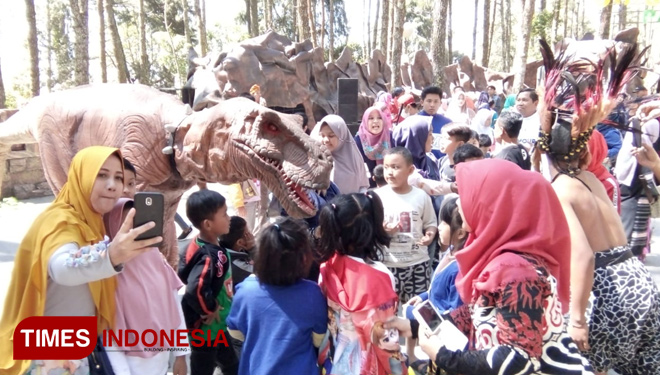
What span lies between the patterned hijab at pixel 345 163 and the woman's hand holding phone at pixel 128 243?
8.50 ft

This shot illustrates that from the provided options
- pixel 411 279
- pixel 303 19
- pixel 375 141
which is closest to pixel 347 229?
pixel 411 279

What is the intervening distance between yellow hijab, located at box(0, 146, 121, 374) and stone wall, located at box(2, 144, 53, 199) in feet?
28.4

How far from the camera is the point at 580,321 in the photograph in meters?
2.32

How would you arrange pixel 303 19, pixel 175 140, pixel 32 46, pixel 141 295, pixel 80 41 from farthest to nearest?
pixel 303 19, pixel 32 46, pixel 80 41, pixel 175 140, pixel 141 295

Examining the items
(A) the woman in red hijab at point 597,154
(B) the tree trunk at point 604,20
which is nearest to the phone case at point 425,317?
(A) the woman in red hijab at point 597,154

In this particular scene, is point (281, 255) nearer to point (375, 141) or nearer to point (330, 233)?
point (330, 233)

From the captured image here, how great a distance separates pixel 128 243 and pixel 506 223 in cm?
124

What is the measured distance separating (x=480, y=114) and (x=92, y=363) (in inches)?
255

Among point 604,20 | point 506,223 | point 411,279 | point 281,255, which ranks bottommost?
point 411,279

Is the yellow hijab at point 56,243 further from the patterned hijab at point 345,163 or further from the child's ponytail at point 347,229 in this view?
the patterned hijab at point 345,163

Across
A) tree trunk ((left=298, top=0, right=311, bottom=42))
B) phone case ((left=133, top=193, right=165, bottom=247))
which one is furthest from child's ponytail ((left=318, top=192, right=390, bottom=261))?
tree trunk ((left=298, top=0, right=311, bottom=42))

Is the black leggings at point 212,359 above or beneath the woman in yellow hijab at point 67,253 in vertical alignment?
beneath

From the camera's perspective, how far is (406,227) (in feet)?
12.3

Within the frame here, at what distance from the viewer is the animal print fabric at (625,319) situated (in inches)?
92.1
